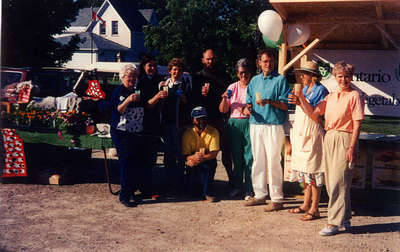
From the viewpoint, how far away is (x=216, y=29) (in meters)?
16.2

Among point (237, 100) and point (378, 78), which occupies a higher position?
point (378, 78)

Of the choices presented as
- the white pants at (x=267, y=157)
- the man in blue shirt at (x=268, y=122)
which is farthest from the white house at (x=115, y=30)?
the white pants at (x=267, y=157)

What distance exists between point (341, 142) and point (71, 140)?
3857 mm

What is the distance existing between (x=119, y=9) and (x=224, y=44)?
11122mm

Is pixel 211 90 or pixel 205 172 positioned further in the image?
pixel 211 90

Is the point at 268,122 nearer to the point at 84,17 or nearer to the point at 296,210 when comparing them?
the point at 296,210

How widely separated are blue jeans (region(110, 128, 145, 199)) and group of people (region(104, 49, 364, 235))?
0.01 metres

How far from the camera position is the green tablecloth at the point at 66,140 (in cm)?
615

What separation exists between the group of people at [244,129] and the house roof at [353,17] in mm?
1035

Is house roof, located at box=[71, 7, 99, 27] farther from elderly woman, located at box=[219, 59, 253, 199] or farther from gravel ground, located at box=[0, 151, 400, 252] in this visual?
elderly woman, located at box=[219, 59, 253, 199]

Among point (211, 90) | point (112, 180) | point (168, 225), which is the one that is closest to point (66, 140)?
point (112, 180)

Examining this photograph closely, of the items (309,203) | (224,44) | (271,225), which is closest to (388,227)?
(309,203)

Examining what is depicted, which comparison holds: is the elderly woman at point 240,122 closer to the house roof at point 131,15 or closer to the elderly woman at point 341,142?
the elderly woman at point 341,142

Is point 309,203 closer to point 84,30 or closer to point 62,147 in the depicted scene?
point 62,147
